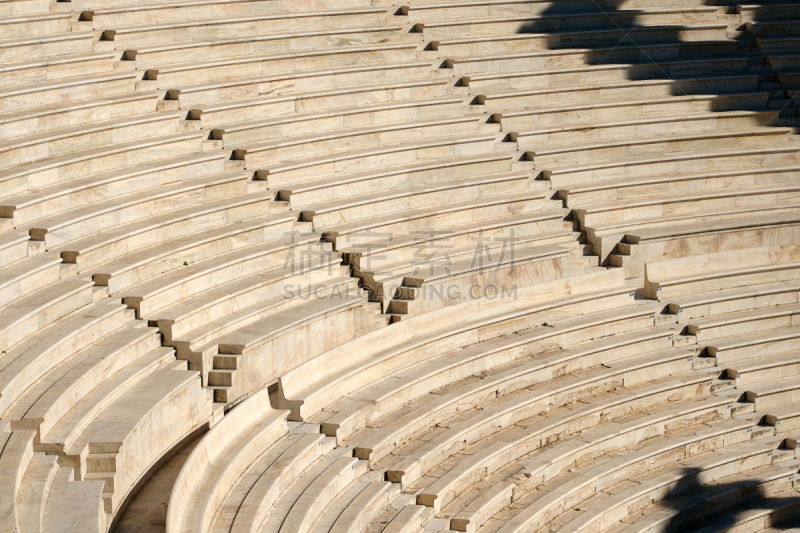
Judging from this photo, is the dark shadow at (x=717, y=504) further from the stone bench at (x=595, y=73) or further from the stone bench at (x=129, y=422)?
the stone bench at (x=595, y=73)

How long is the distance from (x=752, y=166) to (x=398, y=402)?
8447 mm

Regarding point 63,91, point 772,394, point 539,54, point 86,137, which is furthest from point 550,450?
point 539,54

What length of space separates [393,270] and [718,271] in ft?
18.0

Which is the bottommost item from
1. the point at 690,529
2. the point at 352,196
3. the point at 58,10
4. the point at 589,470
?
the point at 690,529

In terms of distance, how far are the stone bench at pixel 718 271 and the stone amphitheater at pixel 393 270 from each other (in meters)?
0.05

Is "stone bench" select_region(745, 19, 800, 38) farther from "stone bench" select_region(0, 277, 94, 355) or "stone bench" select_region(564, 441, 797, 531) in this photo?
"stone bench" select_region(0, 277, 94, 355)

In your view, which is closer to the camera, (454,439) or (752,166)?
(454,439)

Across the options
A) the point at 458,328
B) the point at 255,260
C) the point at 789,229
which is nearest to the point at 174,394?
the point at 255,260

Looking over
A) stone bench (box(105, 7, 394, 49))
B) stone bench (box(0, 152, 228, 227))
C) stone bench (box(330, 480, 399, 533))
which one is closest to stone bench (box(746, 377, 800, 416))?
stone bench (box(330, 480, 399, 533))

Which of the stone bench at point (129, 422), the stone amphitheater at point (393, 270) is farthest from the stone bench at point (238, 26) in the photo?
the stone bench at point (129, 422)

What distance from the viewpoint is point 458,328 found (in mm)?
14266

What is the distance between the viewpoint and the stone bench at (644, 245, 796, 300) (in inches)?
647

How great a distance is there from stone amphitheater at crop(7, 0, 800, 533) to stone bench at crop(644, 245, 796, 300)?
0.05 metres

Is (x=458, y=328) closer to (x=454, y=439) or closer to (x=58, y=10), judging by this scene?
(x=454, y=439)
